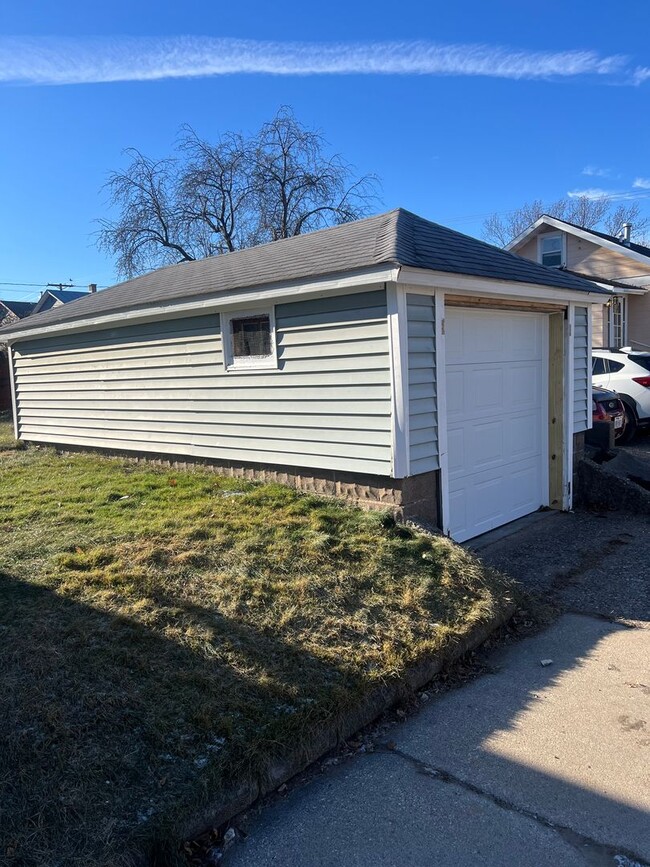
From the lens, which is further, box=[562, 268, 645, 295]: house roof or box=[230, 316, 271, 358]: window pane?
box=[562, 268, 645, 295]: house roof

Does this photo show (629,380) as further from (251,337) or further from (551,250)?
(551,250)

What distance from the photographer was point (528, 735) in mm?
3385

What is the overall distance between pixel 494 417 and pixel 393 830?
189 inches

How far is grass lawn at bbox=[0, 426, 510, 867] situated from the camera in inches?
107

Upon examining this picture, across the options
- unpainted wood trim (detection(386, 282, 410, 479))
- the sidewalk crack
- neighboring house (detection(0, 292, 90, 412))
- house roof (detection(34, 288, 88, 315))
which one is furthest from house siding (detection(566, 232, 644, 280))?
house roof (detection(34, 288, 88, 315))

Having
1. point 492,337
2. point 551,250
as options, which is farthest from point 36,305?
point 492,337

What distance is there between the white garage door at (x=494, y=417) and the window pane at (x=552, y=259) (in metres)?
14.4

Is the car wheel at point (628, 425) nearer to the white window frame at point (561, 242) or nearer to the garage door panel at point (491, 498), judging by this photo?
the garage door panel at point (491, 498)

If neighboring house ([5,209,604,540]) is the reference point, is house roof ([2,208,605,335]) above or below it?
above

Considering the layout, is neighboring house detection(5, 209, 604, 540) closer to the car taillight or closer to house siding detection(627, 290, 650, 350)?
the car taillight

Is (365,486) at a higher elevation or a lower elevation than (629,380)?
lower

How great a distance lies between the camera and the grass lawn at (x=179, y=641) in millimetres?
2725

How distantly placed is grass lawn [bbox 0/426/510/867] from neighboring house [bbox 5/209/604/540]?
2.43 ft

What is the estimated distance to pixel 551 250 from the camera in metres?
20.8
